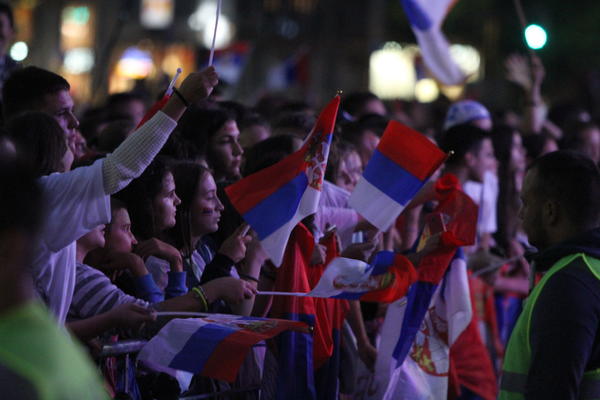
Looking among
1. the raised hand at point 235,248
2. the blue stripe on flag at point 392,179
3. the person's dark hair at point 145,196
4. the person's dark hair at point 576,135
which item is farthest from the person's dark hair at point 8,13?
the person's dark hair at point 576,135

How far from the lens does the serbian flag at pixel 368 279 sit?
18.2 feet

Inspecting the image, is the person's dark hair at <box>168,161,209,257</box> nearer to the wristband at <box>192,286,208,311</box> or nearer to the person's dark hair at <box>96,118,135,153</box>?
the wristband at <box>192,286,208,311</box>

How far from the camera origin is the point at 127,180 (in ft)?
14.0

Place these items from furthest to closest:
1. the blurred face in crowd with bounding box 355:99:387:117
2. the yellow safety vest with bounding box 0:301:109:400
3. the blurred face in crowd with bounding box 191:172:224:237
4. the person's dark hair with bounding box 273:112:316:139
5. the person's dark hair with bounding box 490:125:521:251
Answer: the blurred face in crowd with bounding box 355:99:387:117, the person's dark hair with bounding box 490:125:521:251, the person's dark hair with bounding box 273:112:316:139, the blurred face in crowd with bounding box 191:172:224:237, the yellow safety vest with bounding box 0:301:109:400

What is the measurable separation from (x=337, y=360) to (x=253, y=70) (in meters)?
60.6

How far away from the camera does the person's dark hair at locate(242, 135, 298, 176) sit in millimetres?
6672

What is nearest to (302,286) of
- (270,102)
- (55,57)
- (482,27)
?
(270,102)

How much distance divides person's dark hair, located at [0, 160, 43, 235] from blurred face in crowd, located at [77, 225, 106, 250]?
2.43 m

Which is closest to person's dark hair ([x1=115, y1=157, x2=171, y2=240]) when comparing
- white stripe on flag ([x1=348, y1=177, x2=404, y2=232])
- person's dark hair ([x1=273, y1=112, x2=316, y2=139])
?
white stripe on flag ([x1=348, y1=177, x2=404, y2=232])

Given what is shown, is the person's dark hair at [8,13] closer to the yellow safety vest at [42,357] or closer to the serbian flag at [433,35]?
the serbian flag at [433,35]

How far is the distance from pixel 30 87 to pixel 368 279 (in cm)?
199

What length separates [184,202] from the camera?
5.94 metres

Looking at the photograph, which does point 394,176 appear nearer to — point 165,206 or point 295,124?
point 165,206

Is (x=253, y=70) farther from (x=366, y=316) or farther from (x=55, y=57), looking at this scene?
(x=366, y=316)
